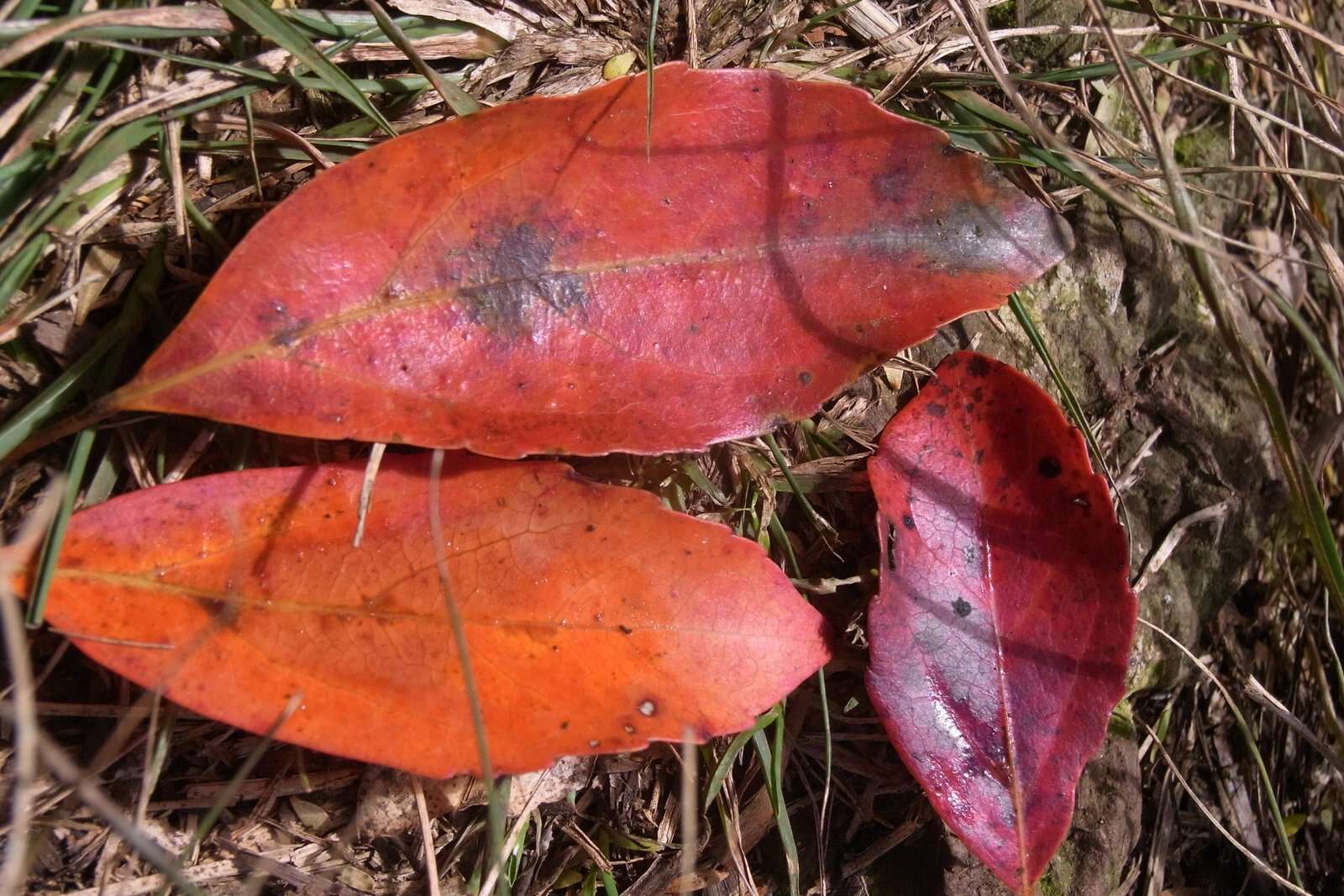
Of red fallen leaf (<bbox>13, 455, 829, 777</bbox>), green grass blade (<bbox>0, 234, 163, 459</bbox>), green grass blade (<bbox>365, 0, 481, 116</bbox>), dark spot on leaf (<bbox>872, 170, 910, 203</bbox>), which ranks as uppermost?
green grass blade (<bbox>365, 0, 481, 116</bbox>)

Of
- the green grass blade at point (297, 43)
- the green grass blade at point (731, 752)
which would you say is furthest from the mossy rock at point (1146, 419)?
the green grass blade at point (297, 43)

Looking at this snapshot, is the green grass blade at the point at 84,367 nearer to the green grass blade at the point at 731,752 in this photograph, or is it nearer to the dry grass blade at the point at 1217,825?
the green grass blade at the point at 731,752

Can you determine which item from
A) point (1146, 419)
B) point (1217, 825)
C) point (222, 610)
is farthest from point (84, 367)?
point (1217, 825)

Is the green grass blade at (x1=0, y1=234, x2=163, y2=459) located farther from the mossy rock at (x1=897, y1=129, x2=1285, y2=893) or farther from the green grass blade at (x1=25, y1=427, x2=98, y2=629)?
the mossy rock at (x1=897, y1=129, x2=1285, y2=893)

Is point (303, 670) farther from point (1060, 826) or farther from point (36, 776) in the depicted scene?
point (1060, 826)

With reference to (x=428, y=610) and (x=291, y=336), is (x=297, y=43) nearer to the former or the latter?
(x=291, y=336)

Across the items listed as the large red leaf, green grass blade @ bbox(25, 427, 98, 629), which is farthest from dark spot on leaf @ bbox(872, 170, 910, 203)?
green grass blade @ bbox(25, 427, 98, 629)
